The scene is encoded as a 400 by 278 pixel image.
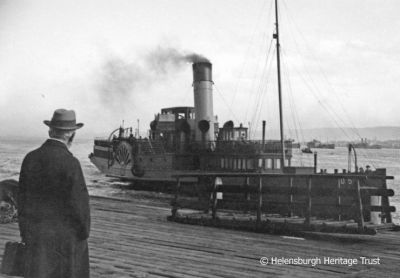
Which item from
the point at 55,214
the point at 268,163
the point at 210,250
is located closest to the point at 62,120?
the point at 55,214

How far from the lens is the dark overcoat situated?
3.46m

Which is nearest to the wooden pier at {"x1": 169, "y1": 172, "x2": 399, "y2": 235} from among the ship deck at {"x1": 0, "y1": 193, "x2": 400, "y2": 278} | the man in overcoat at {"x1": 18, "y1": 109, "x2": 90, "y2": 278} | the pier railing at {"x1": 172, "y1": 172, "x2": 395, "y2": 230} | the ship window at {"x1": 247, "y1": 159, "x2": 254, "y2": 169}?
the pier railing at {"x1": 172, "y1": 172, "x2": 395, "y2": 230}

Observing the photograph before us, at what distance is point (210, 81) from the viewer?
31.8 metres

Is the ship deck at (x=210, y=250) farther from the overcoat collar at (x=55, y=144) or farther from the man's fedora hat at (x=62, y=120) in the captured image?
the man's fedora hat at (x=62, y=120)

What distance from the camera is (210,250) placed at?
22.0ft

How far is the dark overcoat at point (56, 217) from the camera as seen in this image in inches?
136

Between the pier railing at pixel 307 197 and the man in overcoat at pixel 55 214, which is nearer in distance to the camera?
the man in overcoat at pixel 55 214

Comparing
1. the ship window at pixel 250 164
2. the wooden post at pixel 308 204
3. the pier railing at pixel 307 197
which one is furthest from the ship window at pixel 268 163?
the wooden post at pixel 308 204

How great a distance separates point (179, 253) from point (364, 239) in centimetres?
373

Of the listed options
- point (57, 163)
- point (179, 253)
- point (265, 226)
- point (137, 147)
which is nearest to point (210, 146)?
point (137, 147)

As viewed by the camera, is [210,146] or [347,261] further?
[210,146]

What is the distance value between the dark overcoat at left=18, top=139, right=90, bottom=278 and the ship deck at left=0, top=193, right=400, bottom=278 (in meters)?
1.72

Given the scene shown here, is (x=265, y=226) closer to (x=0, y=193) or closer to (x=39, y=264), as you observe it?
(x=0, y=193)

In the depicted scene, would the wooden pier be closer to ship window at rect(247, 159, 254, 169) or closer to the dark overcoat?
the dark overcoat
